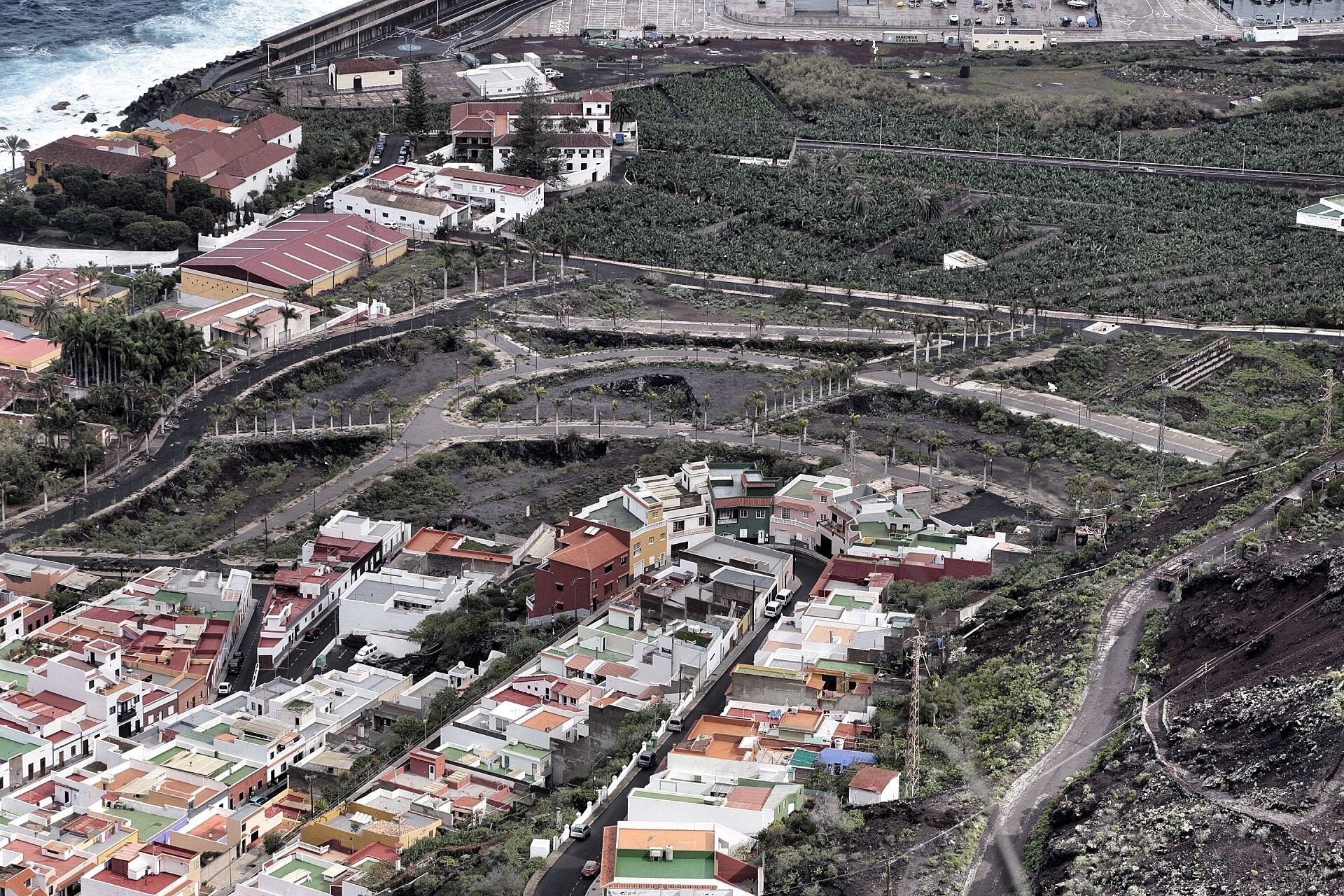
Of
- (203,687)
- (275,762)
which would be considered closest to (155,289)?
(203,687)

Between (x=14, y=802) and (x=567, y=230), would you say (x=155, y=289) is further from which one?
(x=14, y=802)

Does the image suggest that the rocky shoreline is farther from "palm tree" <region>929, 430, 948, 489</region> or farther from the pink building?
the pink building

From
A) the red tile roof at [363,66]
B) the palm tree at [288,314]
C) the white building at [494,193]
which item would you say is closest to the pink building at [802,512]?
the palm tree at [288,314]

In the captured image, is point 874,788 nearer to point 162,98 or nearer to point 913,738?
point 913,738

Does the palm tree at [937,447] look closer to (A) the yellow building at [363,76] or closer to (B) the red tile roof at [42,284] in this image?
(B) the red tile roof at [42,284]

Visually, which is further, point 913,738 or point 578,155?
point 578,155

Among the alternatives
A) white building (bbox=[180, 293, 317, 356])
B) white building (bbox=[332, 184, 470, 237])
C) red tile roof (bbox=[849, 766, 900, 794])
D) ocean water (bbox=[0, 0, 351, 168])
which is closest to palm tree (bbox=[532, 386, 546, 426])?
white building (bbox=[180, 293, 317, 356])

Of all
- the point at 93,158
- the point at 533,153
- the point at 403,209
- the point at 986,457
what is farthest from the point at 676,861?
the point at 93,158
